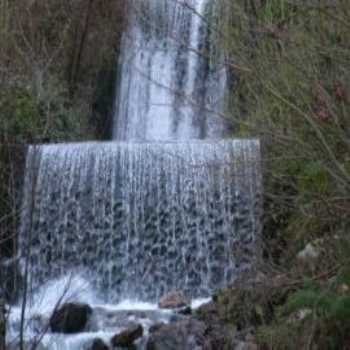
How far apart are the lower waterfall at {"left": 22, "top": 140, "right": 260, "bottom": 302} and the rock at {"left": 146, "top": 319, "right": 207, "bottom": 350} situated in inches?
72.1

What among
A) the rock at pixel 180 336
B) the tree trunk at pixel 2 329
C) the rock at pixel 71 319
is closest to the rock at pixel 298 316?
the rock at pixel 180 336

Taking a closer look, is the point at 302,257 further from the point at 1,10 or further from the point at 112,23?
the point at 112,23

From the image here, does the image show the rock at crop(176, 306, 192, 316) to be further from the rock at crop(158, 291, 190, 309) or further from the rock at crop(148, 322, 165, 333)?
the rock at crop(148, 322, 165, 333)

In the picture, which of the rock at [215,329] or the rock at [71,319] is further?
the rock at [71,319]

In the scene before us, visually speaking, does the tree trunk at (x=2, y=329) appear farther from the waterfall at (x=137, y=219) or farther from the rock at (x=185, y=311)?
the waterfall at (x=137, y=219)

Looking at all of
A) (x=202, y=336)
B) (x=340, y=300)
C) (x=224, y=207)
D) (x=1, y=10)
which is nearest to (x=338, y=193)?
(x=340, y=300)

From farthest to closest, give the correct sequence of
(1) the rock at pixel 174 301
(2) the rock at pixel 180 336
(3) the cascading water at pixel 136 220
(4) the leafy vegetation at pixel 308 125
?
(3) the cascading water at pixel 136 220, (1) the rock at pixel 174 301, (2) the rock at pixel 180 336, (4) the leafy vegetation at pixel 308 125

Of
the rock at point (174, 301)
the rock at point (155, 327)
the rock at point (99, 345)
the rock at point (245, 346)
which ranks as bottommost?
the rock at point (99, 345)

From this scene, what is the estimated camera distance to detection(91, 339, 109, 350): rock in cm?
900

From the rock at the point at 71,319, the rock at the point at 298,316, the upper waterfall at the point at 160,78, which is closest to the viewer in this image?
the rock at the point at 298,316

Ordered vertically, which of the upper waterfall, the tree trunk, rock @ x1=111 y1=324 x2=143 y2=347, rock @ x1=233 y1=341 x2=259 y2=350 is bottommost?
rock @ x1=111 y1=324 x2=143 y2=347

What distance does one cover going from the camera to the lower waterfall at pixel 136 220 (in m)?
10.7

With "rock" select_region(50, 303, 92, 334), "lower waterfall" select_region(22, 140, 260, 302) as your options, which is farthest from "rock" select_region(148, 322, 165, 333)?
"lower waterfall" select_region(22, 140, 260, 302)

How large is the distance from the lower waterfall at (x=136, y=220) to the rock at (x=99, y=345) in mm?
1656
